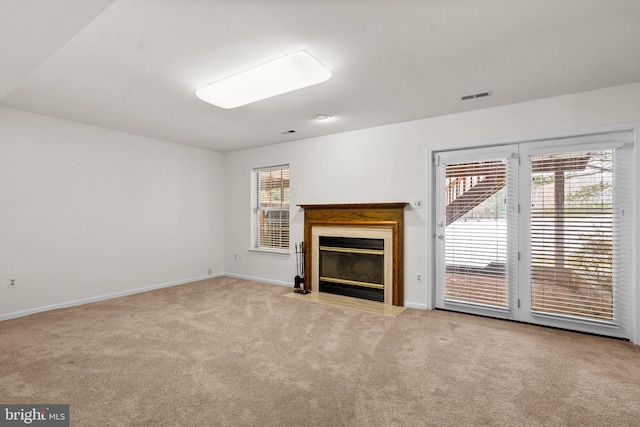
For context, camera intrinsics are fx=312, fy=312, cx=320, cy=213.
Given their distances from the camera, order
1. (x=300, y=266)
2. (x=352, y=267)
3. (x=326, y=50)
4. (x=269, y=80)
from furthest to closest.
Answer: (x=300, y=266) < (x=352, y=267) < (x=269, y=80) < (x=326, y=50)

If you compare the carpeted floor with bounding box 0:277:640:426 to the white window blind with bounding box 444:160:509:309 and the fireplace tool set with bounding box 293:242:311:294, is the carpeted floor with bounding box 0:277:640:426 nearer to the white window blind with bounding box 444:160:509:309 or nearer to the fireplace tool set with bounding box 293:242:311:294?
the white window blind with bounding box 444:160:509:309

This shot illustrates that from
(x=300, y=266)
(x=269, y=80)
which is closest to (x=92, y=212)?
(x=300, y=266)

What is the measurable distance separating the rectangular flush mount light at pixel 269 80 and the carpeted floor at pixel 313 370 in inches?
90.1

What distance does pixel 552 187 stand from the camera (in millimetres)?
3344

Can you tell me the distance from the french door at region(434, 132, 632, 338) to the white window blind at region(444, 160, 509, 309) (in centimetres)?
1

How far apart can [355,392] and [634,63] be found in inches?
134

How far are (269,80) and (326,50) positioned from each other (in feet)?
1.80

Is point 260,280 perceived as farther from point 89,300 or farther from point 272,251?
point 89,300

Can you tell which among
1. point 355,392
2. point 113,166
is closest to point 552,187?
point 355,392

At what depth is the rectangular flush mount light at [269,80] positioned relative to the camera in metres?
2.40

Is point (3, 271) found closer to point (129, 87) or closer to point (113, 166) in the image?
point (113, 166)

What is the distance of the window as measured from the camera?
18.1ft

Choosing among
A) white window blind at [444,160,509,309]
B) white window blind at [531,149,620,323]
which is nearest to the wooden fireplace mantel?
white window blind at [444,160,509,309]

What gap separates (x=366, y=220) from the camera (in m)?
4.42
